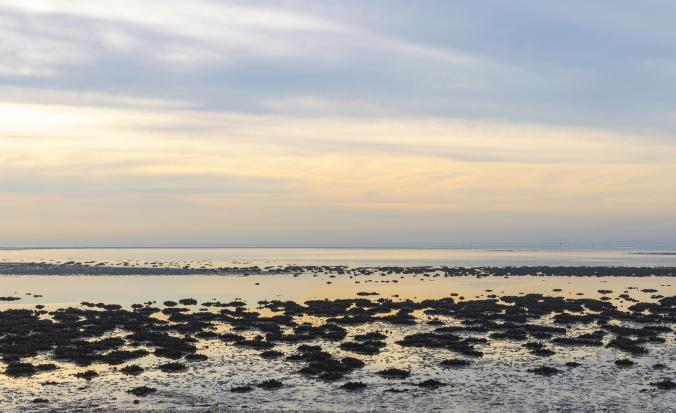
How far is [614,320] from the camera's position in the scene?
164ft

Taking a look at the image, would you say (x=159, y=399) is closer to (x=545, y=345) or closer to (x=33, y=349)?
(x=33, y=349)

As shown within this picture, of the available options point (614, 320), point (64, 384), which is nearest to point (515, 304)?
point (614, 320)

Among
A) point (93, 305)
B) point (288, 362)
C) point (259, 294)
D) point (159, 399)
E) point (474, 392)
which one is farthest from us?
point (259, 294)

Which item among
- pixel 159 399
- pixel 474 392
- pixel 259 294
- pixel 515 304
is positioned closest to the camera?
pixel 159 399

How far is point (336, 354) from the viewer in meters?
33.8

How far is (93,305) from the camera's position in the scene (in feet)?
191

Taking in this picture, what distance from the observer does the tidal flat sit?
2414 centimetres

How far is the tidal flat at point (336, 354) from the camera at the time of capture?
24141 mm

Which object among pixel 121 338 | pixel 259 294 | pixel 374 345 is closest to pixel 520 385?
pixel 374 345

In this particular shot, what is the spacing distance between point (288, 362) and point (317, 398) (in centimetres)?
718

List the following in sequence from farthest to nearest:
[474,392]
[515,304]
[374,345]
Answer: [515,304]
[374,345]
[474,392]

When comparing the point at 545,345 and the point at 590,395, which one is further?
the point at 545,345

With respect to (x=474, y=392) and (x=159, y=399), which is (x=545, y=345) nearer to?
(x=474, y=392)

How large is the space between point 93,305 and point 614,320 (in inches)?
1879
